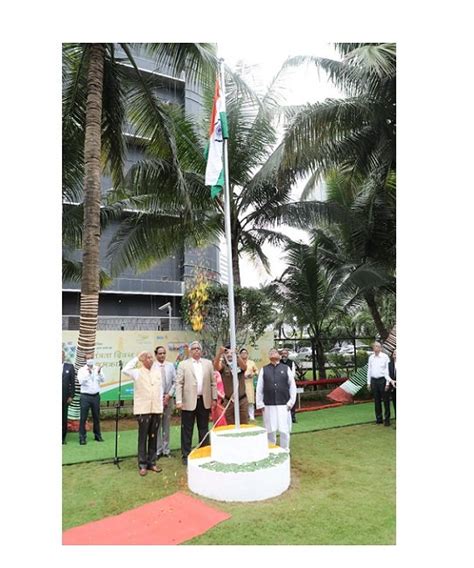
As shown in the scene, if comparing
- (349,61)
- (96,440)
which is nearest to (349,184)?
(349,61)

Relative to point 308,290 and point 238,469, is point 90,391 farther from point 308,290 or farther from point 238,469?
point 308,290

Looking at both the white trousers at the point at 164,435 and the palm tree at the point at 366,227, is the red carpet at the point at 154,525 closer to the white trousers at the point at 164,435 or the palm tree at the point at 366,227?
the white trousers at the point at 164,435

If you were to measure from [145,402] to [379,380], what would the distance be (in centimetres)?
513

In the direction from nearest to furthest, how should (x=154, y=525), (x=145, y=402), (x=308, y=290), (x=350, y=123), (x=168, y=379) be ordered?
1. (x=154, y=525)
2. (x=145, y=402)
3. (x=168, y=379)
4. (x=350, y=123)
5. (x=308, y=290)

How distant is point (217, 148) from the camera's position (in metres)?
6.45

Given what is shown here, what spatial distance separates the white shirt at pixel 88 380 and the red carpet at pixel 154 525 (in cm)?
338

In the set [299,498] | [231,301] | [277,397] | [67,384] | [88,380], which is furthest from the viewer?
[67,384]

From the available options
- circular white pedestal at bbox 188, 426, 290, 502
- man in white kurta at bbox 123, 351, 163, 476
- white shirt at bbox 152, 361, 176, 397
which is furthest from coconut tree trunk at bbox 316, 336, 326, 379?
circular white pedestal at bbox 188, 426, 290, 502

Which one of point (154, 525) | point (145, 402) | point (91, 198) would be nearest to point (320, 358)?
point (91, 198)

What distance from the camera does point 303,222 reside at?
43.1 feet

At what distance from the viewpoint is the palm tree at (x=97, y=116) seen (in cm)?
856

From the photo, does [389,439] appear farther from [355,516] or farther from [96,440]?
[96,440]

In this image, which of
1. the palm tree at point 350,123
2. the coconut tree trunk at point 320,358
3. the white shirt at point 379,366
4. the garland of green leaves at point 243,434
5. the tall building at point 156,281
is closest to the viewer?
the garland of green leaves at point 243,434

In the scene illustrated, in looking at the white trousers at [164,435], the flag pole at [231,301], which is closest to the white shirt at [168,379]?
the white trousers at [164,435]
